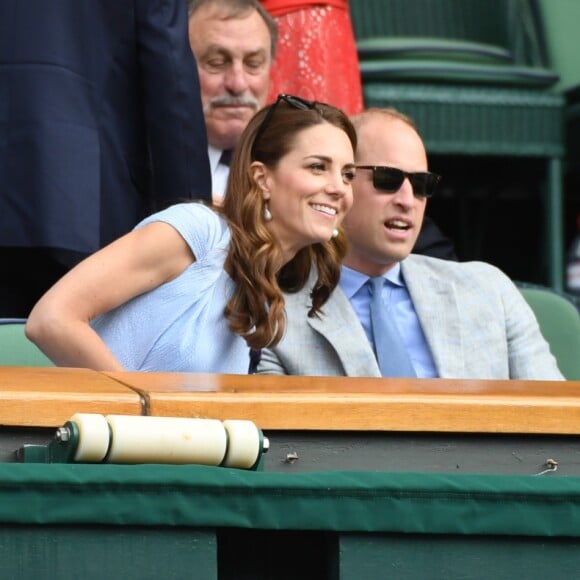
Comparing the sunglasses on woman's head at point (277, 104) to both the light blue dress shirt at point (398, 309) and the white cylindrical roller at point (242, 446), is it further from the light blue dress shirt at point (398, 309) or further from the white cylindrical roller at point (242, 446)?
the white cylindrical roller at point (242, 446)

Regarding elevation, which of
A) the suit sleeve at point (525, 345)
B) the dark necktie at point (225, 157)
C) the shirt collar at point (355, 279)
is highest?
the dark necktie at point (225, 157)

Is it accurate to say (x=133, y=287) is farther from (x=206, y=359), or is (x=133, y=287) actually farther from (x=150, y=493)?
(x=150, y=493)

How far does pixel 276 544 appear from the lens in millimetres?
1803

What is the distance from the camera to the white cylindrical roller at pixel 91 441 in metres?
1.76

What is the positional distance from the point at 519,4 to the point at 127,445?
433 centimetres

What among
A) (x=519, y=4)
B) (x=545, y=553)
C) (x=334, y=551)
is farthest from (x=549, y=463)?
(x=519, y=4)

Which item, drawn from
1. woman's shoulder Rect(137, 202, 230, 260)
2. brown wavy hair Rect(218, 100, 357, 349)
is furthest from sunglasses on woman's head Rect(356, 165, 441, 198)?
woman's shoulder Rect(137, 202, 230, 260)

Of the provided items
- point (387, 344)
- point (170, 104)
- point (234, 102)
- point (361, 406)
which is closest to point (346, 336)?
point (387, 344)

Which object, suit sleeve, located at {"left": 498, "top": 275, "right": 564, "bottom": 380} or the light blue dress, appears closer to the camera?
the light blue dress

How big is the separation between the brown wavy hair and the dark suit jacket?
0.30 meters

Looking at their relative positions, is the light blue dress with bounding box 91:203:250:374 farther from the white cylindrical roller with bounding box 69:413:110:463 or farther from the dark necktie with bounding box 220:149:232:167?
the white cylindrical roller with bounding box 69:413:110:463

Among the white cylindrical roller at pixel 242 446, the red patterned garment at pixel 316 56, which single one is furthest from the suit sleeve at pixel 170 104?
the white cylindrical roller at pixel 242 446

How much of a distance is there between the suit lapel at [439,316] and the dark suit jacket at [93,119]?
50 cm

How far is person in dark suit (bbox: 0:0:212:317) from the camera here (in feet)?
10.9
